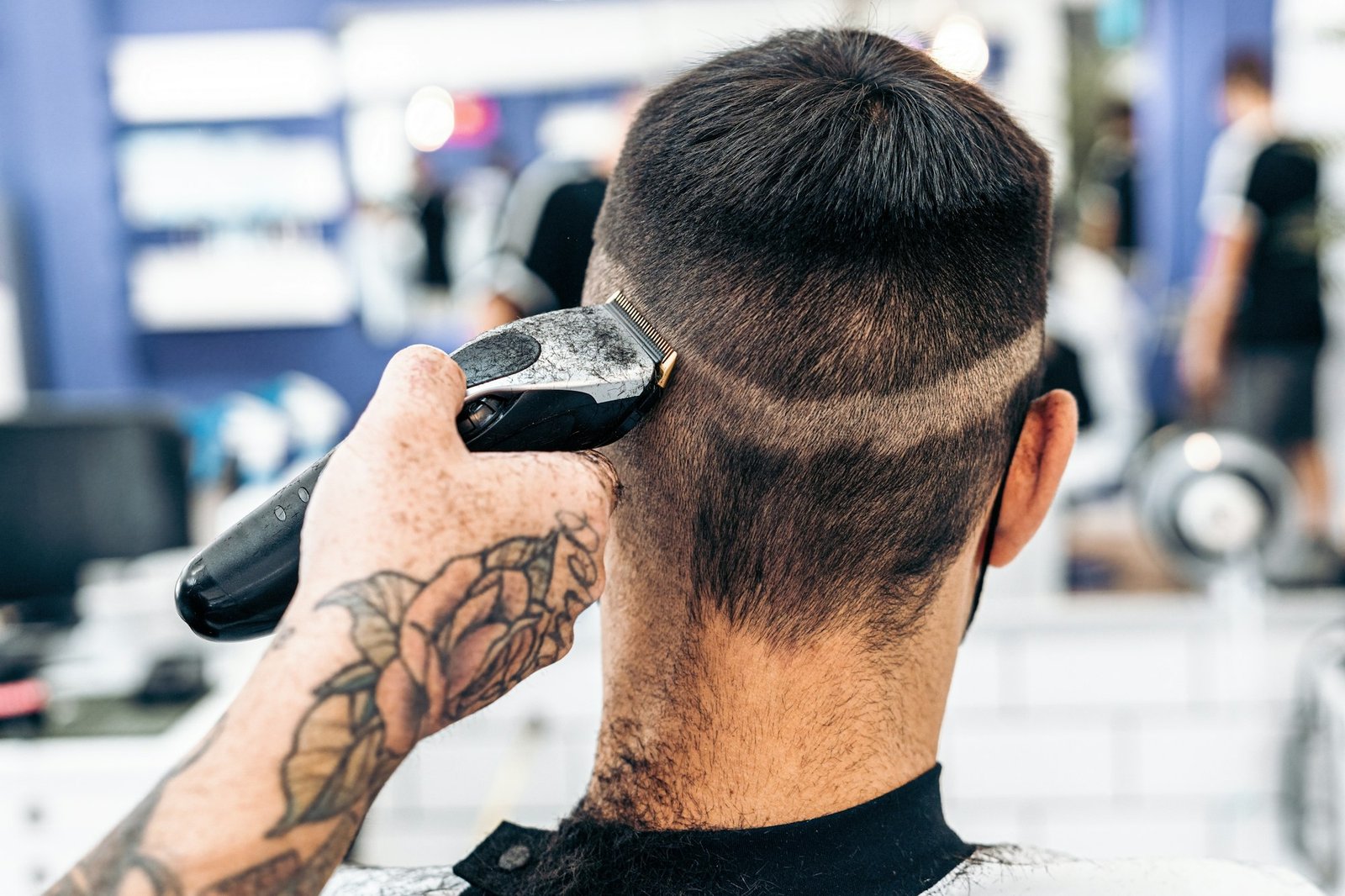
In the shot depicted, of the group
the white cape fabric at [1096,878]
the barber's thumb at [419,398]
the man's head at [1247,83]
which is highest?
the man's head at [1247,83]

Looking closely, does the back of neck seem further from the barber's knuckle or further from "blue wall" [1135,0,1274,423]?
"blue wall" [1135,0,1274,423]

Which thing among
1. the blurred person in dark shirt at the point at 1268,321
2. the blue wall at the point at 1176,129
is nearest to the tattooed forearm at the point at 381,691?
the blurred person in dark shirt at the point at 1268,321

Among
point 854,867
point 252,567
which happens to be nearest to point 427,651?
point 252,567

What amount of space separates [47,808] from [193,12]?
450cm

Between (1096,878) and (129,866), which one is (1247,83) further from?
(129,866)

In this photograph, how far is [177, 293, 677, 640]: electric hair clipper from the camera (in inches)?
24.3

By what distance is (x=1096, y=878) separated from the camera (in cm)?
79

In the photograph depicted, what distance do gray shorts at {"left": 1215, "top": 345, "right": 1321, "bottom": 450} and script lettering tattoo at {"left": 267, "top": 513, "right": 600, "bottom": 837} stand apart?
10.2 feet

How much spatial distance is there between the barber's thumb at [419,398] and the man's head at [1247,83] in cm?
404

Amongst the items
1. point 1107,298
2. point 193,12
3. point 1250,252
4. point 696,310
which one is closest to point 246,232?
point 193,12

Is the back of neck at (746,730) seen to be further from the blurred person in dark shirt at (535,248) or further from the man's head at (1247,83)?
the man's head at (1247,83)

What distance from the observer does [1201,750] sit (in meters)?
1.92

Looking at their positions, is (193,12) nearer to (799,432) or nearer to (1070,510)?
(1070,510)

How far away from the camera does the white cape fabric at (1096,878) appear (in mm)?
775
